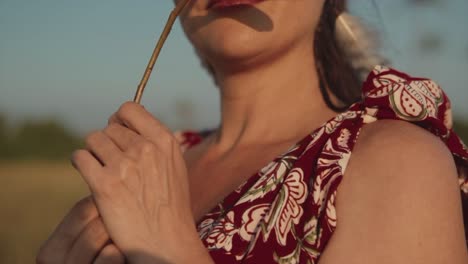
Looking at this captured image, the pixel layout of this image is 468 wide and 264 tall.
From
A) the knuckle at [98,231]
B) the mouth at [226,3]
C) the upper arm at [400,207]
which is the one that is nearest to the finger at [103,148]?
the knuckle at [98,231]

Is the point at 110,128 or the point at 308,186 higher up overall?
the point at 110,128

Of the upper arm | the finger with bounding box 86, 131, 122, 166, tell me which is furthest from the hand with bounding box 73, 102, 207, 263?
the upper arm

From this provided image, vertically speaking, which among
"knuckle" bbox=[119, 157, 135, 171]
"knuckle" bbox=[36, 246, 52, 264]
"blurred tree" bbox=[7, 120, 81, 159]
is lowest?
"blurred tree" bbox=[7, 120, 81, 159]

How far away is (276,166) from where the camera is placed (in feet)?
5.51

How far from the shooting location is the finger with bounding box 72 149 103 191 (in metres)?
1.47

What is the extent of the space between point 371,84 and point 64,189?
54.3ft

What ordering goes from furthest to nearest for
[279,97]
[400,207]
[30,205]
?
[30,205], [279,97], [400,207]

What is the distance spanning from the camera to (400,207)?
1438 millimetres

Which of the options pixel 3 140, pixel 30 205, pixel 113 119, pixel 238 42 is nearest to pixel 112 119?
pixel 113 119

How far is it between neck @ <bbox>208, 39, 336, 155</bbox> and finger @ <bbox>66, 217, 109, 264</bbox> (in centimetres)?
56

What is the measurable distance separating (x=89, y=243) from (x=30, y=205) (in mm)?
13524

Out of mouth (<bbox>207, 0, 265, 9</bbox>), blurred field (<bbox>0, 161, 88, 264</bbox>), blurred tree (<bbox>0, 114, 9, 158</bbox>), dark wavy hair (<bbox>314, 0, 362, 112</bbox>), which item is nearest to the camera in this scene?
Result: mouth (<bbox>207, 0, 265, 9</bbox>)

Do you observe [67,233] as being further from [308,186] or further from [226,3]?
[226,3]

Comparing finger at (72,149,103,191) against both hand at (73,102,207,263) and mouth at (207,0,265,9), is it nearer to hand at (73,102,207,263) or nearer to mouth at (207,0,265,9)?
hand at (73,102,207,263)
